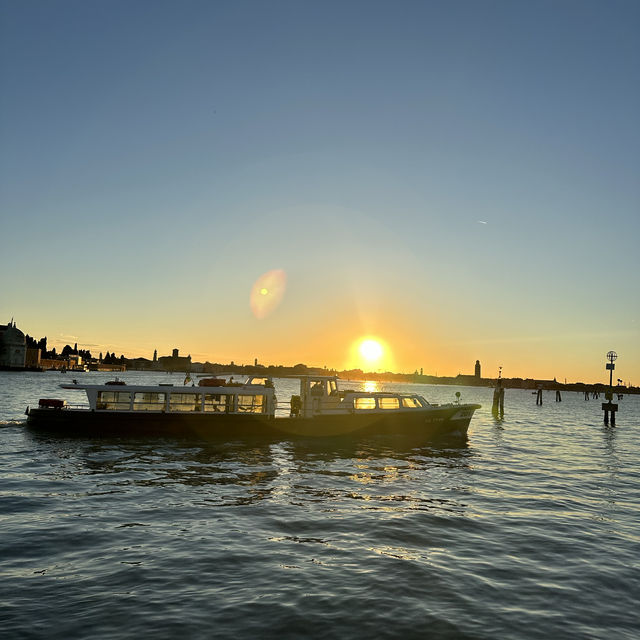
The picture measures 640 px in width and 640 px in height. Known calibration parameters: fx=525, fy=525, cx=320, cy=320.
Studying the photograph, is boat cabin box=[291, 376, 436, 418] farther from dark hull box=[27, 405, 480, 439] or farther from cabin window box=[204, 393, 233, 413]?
cabin window box=[204, 393, 233, 413]

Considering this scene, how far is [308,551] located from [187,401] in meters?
24.7

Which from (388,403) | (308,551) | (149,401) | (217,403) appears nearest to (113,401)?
(149,401)

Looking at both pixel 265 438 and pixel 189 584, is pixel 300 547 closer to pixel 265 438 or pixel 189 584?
pixel 189 584

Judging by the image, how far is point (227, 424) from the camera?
35312 mm

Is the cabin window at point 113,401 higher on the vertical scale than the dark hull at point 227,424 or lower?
higher

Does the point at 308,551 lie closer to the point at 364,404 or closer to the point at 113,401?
the point at 364,404

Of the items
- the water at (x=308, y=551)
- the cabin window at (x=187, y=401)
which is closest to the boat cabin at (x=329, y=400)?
the cabin window at (x=187, y=401)

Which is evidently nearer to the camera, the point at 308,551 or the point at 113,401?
the point at 308,551

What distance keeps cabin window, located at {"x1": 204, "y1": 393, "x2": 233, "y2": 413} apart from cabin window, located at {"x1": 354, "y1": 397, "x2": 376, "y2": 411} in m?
8.99

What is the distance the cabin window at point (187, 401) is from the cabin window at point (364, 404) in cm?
1110

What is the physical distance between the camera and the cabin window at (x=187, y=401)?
36.0 m

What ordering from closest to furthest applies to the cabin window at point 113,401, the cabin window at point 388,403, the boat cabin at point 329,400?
the cabin window at point 113,401 → the boat cabin at point 329,400 → the cabin window at point 388,403

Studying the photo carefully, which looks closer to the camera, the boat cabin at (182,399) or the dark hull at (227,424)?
the dark hull at (227,424)

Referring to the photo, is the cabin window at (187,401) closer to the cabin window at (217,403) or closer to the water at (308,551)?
the cabin window at (217,403)
